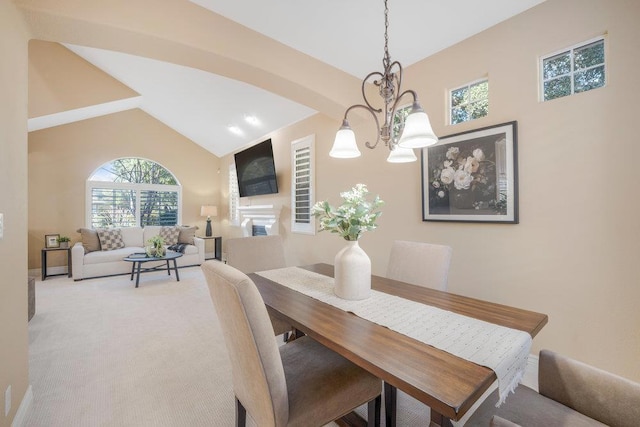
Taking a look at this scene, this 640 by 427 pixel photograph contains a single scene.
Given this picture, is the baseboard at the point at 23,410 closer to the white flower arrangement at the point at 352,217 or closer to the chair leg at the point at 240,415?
the chair leg at the point at 240,415

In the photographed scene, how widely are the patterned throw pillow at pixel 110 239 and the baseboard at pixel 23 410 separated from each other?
4.16m

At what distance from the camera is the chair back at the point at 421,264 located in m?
1.89

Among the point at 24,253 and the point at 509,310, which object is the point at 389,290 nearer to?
the point at 509,310

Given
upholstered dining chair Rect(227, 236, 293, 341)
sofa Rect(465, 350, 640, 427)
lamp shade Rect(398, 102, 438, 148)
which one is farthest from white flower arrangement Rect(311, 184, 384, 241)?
upholstered dining chair Rect(227, 236, 293, 341)

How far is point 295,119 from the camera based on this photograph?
14.2ft

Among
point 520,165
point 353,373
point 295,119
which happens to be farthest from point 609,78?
point 295,119

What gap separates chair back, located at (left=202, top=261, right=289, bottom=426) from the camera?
937mm

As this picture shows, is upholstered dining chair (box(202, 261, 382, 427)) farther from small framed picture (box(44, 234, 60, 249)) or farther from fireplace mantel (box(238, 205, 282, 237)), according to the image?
small framed picture (box(44, 234, 60, 249))

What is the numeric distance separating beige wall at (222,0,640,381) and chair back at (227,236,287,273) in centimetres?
148

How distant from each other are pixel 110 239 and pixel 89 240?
31 centimetres

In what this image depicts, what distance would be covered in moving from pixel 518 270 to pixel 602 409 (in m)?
1.24

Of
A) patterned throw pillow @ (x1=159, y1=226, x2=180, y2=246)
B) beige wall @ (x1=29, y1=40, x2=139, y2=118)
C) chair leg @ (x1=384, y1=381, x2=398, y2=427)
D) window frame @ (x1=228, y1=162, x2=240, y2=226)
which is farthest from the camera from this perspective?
window frame @ (x1=228, y1=162, x2=240, y2=226)

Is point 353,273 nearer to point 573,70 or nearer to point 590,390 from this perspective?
point 590,390

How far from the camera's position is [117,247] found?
5.34m
